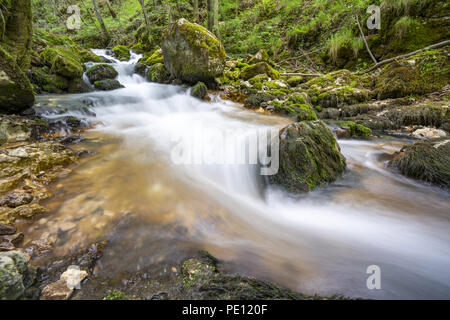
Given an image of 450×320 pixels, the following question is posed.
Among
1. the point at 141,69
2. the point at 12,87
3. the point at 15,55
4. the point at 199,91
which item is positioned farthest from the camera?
the point at 141,69

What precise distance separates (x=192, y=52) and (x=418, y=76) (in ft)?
26.3

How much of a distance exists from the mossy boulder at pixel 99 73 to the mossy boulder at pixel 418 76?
11765 millimetres

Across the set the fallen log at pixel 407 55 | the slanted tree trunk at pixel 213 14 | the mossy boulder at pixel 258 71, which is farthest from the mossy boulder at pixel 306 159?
the slanted tree trunk at pixel 213 14

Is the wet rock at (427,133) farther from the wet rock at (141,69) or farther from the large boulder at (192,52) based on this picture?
the wet rock at (141,69)

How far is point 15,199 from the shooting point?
215 cm

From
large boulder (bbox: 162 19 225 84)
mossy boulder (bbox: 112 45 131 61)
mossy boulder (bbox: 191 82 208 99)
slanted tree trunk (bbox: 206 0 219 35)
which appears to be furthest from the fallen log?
mossy boulder (bbox: 112 45 131 61)

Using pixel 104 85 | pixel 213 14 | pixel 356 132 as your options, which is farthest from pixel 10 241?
pixel 213 14

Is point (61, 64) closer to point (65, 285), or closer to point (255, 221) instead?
point (65, 285)

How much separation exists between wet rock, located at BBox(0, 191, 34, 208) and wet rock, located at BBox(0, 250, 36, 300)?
124cm

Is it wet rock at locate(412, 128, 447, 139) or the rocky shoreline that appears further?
wet rock at locate(412, 128, 447, 139)

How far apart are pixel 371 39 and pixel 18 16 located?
1232 centimetres

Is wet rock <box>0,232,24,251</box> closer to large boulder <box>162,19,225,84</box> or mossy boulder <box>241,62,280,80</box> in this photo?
large boulder <box>162,19,225,84</box>

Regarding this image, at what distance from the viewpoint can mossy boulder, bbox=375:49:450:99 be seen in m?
5.72
